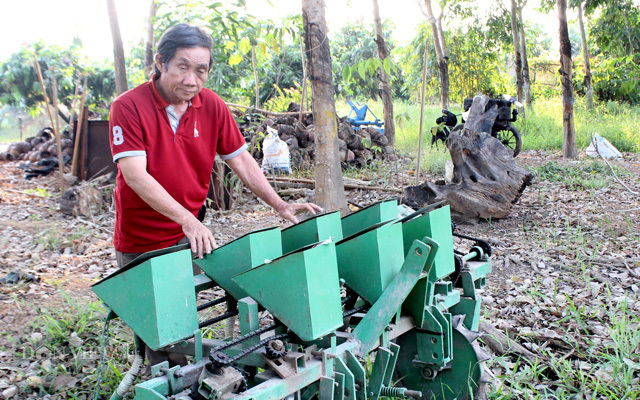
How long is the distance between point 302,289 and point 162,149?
1.21m

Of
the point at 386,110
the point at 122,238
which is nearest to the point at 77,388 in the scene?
the point at 122,238

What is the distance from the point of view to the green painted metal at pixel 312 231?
205 cm

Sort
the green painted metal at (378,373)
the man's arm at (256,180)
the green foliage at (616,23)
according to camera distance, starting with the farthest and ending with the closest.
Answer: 1. the green foliage at (616,23)
2. the man's arm at (256,180)
3. the green painted metal at (378,373)

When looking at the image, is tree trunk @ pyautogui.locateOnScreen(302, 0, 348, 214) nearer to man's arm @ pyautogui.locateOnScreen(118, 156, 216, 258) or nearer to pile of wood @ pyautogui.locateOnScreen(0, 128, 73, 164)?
man's arm @ pyautogui.locateOnScreen(118, 156, 216, 258)

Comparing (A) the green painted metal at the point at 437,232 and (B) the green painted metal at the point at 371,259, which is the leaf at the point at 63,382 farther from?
(A) the green painted metal at the point at 437,232

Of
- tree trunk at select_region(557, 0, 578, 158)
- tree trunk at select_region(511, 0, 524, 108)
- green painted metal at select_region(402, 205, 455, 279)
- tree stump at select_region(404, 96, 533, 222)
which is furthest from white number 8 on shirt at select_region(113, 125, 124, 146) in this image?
tree trunk at select_region(511, 0, 524, 108)

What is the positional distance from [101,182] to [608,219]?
691cm

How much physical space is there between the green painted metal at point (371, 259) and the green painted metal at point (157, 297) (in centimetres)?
62

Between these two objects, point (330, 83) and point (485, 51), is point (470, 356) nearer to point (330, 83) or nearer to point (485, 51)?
point (330, 83)

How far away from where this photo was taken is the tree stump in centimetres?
552

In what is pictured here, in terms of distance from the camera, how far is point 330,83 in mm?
3951

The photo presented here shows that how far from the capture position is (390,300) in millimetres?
1799

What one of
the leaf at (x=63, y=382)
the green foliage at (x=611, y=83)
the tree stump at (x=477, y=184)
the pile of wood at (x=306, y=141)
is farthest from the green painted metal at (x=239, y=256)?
the green foliage at (x=611, y=83)

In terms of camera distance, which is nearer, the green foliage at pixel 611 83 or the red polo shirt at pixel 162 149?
the red polo shirt at pixel 162 149
